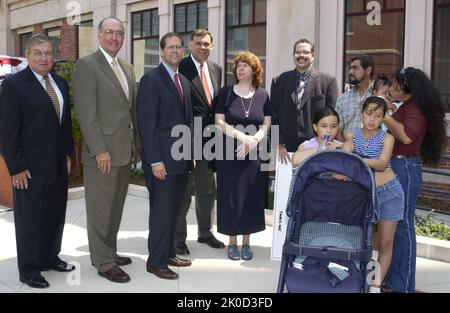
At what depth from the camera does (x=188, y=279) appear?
15.8 feet

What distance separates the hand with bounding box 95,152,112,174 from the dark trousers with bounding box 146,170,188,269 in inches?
15.3

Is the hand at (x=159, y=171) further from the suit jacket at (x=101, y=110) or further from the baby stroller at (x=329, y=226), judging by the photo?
the baby stroller at (x=329, y=226)

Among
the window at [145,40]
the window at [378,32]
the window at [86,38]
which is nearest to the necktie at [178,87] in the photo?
the window at [378,32]

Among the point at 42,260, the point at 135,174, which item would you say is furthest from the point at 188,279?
the point at 135,174

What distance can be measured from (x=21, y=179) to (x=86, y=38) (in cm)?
1242

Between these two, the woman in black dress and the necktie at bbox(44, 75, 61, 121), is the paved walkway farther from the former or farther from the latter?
the necktie at bbox(44, 75, 61, 121)

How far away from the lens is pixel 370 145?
160 inches

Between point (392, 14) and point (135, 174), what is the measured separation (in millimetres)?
5722

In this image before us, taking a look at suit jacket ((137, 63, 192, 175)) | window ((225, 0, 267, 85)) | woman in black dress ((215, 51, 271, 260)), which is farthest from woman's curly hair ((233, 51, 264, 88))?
window ((225, 0, 267, 85))

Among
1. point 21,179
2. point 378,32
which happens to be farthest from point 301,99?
point 378,32

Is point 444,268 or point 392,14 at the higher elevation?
point 392,14

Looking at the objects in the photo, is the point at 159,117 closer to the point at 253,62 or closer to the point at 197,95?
the point at 197,95

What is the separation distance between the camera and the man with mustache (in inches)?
195
